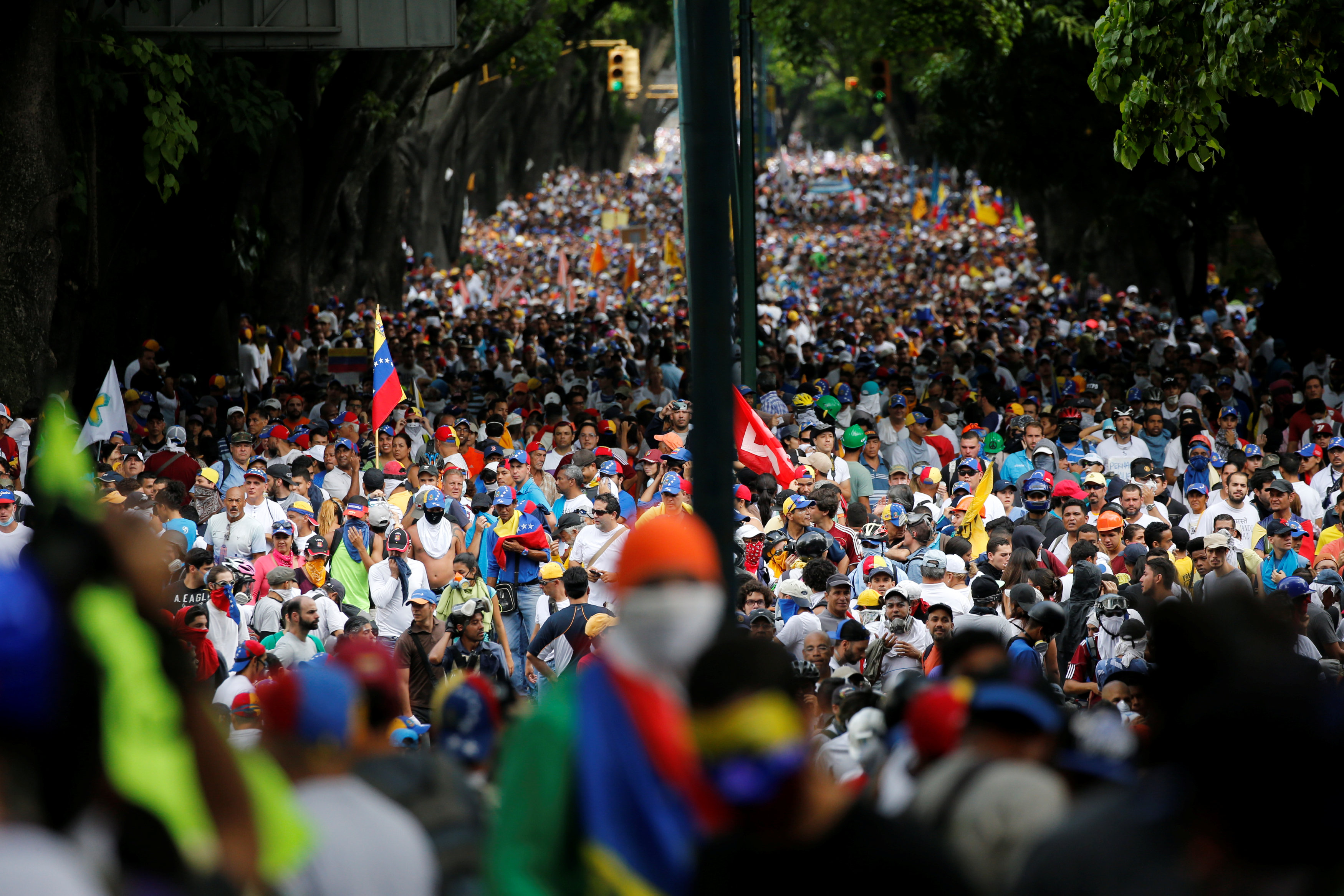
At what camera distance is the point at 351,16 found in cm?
1939

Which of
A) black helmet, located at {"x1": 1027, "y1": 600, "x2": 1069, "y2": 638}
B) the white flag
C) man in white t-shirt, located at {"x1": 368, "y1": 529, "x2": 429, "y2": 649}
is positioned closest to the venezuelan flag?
black helmet, located at {"x1": 1027, "y1": 600, "x2": 1069, "y2": 638}

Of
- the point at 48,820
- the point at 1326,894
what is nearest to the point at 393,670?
the point at 48,820

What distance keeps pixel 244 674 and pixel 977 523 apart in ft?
17.7

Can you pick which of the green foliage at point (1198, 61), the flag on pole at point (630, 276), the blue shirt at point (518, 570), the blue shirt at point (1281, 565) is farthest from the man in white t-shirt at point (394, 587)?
the flag on pole at point (630, 276)

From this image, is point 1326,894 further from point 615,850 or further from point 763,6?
point 763,6

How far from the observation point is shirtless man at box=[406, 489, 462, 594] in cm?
1138

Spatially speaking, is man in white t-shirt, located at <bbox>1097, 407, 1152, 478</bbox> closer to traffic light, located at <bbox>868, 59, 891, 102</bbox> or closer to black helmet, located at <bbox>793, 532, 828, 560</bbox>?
black helmet, located at <bbox>793, 532, 828, 560</bbox>

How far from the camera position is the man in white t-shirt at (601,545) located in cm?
1101

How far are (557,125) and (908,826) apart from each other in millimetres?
57578

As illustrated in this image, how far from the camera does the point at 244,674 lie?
912 centimetres

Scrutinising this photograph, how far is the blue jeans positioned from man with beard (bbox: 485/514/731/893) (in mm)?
7695

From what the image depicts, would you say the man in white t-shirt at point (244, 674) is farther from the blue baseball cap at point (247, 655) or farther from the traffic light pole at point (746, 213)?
the traffic light pole at point (746, 213)

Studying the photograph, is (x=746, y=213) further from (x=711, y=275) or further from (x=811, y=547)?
Result: (x=711, y=275)

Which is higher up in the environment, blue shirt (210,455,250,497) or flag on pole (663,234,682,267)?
blue shirt (210,455,250,497)
